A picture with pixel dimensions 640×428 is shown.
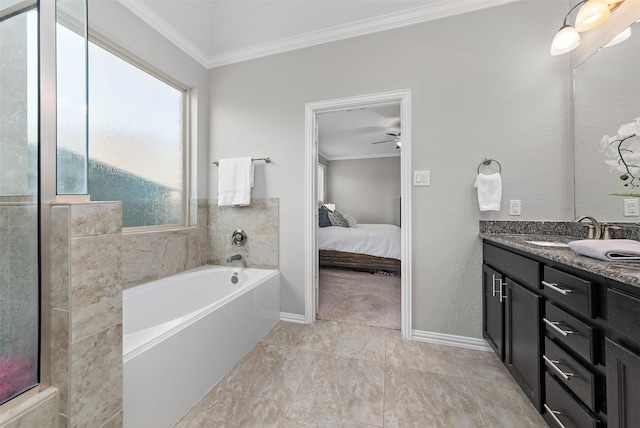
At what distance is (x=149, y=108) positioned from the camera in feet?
6.77

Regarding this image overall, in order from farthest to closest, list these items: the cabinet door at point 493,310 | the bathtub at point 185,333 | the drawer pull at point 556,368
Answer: the cabinet door at point 493,310, the bathtub at point 185,333, the drawer pull at point 556,368

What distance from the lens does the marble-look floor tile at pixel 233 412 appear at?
115 cm

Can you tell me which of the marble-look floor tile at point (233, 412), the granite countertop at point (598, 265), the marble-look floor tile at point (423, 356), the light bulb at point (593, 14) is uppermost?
the light bulb at point (593, 14)

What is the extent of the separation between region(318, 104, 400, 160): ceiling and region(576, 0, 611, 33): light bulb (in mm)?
1564

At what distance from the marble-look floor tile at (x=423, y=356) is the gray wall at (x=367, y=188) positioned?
14.9ft

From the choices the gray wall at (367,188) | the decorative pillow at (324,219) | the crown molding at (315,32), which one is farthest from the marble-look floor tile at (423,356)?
the gray wall at (367,188)

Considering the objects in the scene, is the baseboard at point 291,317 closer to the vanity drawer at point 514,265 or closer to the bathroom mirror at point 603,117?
the vanity drawer at point 514,265

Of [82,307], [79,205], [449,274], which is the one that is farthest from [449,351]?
[79,205]

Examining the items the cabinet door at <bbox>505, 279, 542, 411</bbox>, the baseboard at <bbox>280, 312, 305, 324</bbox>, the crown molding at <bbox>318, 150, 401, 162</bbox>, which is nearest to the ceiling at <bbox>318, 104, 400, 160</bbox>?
the crown molding at <bbox>318, 150, 401, 162</bbox>

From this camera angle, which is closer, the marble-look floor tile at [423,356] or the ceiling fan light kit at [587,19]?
the ceiling fan light kit at [587,19]

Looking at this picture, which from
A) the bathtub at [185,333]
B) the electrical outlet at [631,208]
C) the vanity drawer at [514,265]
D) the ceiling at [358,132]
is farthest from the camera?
the ceiling at [358,132]

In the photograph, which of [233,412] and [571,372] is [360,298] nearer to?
[233,412]

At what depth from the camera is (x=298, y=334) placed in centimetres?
197

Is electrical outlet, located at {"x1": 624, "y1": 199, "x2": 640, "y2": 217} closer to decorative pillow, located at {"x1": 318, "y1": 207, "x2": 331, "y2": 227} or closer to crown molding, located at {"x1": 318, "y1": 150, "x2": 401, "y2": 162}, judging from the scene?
decorative pillow, located at {"x1": 318, "y1": 207, "x2": 331, "y2": 227}
